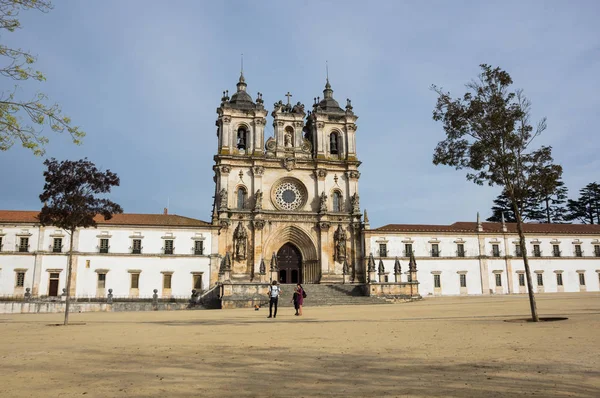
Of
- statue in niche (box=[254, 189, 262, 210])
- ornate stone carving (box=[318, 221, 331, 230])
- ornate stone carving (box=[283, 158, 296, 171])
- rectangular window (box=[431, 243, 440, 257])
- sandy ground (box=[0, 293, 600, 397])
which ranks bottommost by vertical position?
sandy ground (box=[0, 293, 600, 397])

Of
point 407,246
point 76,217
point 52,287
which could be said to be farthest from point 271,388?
point 407,246

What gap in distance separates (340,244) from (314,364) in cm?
3786

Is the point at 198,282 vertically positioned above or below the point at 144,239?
below

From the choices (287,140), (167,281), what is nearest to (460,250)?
(287,140)

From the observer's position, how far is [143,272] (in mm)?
42094

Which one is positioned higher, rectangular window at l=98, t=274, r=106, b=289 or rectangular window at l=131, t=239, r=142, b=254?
rectangular window at l=131, t=239, r=142, b=254

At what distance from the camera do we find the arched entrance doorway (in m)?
47.0

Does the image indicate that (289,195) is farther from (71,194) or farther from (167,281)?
(71,194)

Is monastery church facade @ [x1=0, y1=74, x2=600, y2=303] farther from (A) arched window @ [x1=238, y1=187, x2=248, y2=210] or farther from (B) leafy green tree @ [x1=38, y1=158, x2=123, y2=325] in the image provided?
(B) leafy green tree @ [x1=38, y1=158, x2=123, y2=325]

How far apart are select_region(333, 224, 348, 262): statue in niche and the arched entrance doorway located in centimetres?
370

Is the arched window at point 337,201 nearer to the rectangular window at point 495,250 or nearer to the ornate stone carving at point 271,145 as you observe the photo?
the ornate stone carving at point 271,145

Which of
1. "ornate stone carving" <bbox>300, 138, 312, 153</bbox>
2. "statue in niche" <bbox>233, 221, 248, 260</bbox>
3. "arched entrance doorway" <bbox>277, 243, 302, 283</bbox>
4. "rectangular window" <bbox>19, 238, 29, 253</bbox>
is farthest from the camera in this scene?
"ornate stone carving" <bbox>300, 138, 312, 153</bbox>

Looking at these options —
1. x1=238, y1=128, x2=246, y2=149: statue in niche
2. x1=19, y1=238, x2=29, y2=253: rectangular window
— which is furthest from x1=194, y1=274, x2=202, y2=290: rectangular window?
x1=19, y1=238, x2=29, y2=253: rectangular window

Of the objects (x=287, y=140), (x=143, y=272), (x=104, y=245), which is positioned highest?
(x=287, y=140)
